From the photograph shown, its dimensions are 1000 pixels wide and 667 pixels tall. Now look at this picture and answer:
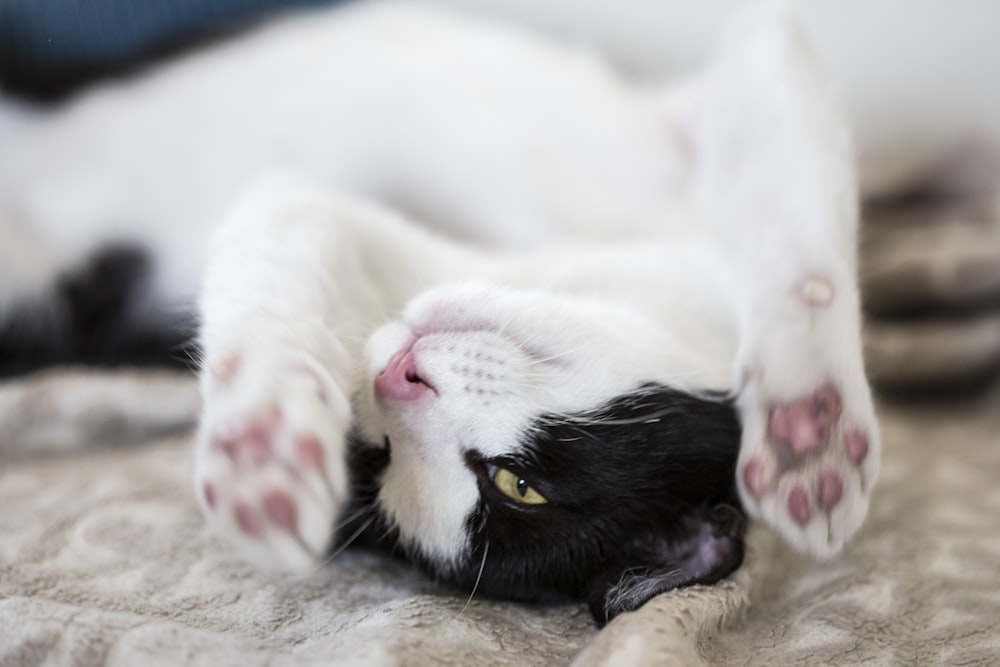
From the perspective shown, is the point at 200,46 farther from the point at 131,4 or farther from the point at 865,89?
the point at 865,89

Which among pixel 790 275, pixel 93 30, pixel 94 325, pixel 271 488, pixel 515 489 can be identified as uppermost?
pixel 93 30

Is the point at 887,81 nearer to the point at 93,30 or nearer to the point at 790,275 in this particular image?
the point at 790,275

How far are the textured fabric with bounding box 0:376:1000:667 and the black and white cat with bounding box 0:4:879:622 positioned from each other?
7 centimetres

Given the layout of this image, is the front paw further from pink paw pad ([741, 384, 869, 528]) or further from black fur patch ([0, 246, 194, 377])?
black fur patch ([0, 246, 194, 377])

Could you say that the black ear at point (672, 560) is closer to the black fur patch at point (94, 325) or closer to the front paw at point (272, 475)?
the front paw at point (272, 475)

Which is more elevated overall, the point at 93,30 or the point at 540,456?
the point at 93,30

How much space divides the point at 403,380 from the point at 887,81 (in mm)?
1337

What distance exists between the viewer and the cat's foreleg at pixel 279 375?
0.68 m

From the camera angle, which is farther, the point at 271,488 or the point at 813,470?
the point at 813,470

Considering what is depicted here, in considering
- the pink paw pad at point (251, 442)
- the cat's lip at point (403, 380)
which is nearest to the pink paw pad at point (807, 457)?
the cat's lip at point (403, 380)

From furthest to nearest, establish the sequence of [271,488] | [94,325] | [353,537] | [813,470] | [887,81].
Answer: [887,81] → [94,325] → [353,537] → [813,470] → [271,488]

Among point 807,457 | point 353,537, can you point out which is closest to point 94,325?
point 353,537

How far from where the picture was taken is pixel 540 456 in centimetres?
90

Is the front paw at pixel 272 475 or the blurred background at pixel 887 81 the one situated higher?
the blurred background at pixel 887 81
